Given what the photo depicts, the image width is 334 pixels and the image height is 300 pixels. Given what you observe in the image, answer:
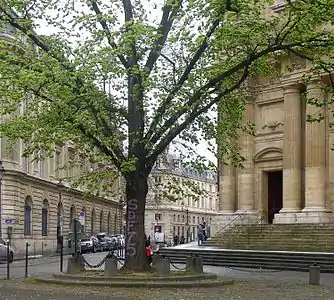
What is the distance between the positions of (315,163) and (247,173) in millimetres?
5935

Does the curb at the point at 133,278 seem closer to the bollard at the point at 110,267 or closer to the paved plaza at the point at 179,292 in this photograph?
the bollard at the point at 110,267

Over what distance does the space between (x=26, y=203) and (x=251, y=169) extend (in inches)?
788

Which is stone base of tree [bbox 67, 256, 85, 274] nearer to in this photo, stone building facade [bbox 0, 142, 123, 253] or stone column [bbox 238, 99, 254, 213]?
stone building facade [bbox 0, 142, 123, 253]

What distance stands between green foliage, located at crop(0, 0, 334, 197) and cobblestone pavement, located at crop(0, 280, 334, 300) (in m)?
4.22

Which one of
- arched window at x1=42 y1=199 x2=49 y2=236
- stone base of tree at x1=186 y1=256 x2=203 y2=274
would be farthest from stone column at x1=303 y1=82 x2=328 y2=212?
arched window at x1=42 y1=199 x2=49 y2=236

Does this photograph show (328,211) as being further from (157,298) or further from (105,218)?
(105,218)

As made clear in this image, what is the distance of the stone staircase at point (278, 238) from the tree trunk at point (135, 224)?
45.6 ft

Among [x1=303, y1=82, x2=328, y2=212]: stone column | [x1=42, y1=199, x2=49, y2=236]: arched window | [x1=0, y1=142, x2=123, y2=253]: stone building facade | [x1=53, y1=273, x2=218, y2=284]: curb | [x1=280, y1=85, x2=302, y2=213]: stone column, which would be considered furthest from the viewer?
[x1=42, y1=199, x2=49, y2=236]: arched window

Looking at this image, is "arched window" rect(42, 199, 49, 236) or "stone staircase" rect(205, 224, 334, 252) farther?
"arched window" rect(42, 199, 49, 236)

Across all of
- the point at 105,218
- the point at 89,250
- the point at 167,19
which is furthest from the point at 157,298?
the point at 105,218

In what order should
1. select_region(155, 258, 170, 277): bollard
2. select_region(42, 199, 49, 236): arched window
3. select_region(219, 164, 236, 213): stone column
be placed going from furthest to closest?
select_region(42, 199, 49, 236): arched window < select_region(219, 164, 236, 213): stone column < select_region(155, 258, 170, 277): bollard

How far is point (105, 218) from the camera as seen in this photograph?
86000mm

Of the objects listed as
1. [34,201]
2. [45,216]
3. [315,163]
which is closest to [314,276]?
[315,163]

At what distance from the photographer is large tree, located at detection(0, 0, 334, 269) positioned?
21578 millimetres
